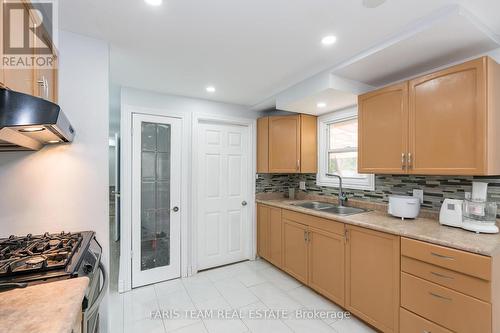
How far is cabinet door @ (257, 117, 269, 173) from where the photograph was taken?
3332 mm

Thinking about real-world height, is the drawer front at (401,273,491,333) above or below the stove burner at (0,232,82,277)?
below

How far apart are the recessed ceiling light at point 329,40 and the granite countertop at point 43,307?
2045mm

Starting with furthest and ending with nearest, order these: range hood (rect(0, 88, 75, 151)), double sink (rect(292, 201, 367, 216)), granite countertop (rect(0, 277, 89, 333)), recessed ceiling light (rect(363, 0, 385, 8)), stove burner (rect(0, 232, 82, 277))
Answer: double sink (rect(292, 201, 367, 216))
recessed ceiling light (rect(363, 0, 385, 8))
stove burner (rect(0, 232, 82, 277))
range hood (rect(0, 88, 75, 151))
granite countertop (rect(0, 277, 89, 333))

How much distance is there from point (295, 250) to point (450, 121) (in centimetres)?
194

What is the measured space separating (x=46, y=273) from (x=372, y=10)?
2.21 metres

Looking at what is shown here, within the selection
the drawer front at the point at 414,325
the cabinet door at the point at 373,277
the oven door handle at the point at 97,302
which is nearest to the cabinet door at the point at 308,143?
the cabinet door at the point at 373,277

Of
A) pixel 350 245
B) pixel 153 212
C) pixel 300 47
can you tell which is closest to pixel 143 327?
pixel 153 212

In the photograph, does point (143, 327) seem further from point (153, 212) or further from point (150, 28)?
point (150, 28)

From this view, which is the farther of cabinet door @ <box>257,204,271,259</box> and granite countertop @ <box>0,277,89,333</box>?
cabinet door @ <box>257,204,271,259</box>

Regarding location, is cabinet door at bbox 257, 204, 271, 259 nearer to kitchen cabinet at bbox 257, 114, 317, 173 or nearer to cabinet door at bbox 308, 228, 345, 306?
kitchen cabinet at bbox 257, 114, 317, 173

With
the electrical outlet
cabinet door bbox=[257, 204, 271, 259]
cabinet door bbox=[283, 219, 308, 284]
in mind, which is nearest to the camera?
the electrical outlet

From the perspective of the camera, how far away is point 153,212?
109 inches

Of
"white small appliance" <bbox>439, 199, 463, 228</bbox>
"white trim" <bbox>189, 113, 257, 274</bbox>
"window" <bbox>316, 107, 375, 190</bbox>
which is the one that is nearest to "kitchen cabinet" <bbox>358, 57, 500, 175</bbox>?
"white small appliance" <bbox>439, 199, 463, 228</bbox>

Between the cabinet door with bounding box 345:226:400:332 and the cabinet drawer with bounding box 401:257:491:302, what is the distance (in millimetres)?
93
